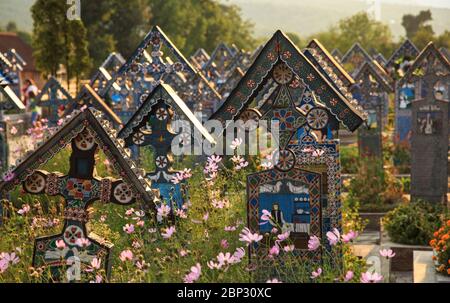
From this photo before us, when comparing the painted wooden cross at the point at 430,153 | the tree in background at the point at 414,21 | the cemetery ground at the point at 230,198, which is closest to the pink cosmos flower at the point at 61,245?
the cemetery ground at the point at 230,198

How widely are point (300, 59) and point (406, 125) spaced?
16850 mm

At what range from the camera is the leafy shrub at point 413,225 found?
502 inches

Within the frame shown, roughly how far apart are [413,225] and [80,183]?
20.7ft

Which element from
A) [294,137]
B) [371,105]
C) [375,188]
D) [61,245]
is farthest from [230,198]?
[371,105]

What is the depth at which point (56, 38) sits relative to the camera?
35.6 metres

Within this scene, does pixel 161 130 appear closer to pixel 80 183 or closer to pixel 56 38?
pixel 80 183

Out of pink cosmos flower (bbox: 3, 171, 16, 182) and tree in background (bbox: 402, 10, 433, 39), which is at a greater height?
tree in background (bbox: 402, 10, 433, 39)

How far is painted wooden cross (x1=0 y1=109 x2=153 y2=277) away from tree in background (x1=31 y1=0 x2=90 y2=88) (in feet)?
88.3

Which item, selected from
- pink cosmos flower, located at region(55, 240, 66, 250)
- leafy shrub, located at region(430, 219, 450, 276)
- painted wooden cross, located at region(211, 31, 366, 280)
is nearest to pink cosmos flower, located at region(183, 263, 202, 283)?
pink cosmos flower, located at region(55, 240, 66, 250)

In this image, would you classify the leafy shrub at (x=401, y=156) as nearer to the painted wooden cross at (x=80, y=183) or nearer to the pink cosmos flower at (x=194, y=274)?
the painted wooden cross at (x=80, y=183)

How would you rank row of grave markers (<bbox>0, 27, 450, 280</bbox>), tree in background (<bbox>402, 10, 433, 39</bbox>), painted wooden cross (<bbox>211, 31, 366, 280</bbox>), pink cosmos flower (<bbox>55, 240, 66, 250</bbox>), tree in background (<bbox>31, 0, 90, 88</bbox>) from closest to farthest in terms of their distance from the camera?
pink cosmos flower (<bbox>55, 240, 66, 250</bbox>) < row of grave markers (<bbox>0, 27, 450, 280</bbox>) < painted wooden cross (<bbox>211, 31, 366, 280</bbox>) < tree in background (<bbox>31, 0, 90, 88</bbox>) < tree in background (<bbox>402, 10, 433, 39</bbox>)

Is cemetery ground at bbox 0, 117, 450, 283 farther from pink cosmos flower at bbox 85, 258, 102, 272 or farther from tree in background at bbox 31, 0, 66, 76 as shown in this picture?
tree in background at bbox 31, 0, 66, 76

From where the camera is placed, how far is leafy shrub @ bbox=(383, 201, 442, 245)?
12.8m
